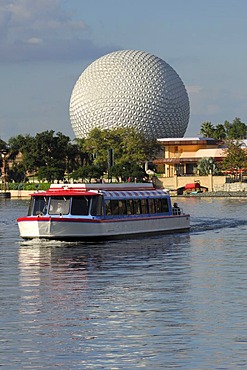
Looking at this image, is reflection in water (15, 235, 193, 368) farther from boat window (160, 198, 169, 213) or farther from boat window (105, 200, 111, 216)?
boat window (160, 198, 169, 213)

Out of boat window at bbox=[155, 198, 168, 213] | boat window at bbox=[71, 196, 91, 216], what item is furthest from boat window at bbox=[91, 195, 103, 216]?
boat window at bbox=[155, 198, 168, 213]

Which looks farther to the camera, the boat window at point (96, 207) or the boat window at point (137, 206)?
the boat window at point (137, 206)

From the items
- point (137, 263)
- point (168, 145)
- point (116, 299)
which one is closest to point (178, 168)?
point (168, 145)

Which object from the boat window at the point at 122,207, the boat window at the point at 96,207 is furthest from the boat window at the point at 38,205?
the boat window at the point at 122,207

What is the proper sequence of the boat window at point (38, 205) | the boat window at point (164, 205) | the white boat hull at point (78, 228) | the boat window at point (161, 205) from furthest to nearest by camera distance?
the boat window at point (164, 205) < the boat window at point (161, 205) < the boat window at point (38, 205) < the white boat hull at point (78, 228)

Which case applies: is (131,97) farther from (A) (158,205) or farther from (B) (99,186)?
(B) (99,186)

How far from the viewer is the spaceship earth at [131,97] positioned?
5566 inches

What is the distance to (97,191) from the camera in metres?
39.5

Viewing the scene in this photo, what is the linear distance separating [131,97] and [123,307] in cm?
12156

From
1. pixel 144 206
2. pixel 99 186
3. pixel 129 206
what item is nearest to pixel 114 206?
pixel 99 186

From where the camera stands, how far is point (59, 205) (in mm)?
38750

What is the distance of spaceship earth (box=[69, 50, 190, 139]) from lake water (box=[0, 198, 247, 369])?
104943 millimetres

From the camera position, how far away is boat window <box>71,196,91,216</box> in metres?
38.4

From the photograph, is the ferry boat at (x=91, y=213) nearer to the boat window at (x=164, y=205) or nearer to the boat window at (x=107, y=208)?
the boat window at (x=107, y=208)
